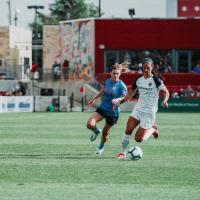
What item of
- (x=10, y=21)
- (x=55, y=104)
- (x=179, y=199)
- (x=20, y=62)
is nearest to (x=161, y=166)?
(x=179, y=199)

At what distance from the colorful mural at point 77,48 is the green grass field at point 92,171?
3547 centimetres

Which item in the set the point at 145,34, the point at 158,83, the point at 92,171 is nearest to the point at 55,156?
the point at 158,83

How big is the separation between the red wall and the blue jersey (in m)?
40.1

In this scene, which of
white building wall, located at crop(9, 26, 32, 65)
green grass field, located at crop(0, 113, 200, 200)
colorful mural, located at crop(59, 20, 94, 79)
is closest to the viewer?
green grass field, located at crop(0, 113, 200, 200)

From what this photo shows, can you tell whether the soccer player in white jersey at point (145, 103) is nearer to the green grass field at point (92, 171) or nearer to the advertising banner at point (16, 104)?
the green grass field at point (92, 171)

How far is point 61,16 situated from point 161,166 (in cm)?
11670

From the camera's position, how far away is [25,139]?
2103 cm

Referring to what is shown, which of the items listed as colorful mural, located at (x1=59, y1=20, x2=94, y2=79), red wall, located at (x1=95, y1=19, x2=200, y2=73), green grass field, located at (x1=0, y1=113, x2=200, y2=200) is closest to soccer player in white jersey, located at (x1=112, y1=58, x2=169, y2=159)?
green grass field, located at (x1=0, y1=113, x2=200, y2=200)

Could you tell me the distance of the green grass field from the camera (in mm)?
10656

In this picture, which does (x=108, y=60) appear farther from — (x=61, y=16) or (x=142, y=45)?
(x=61, y=16)

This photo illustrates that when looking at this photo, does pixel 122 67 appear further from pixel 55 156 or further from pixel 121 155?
pixel 55 156

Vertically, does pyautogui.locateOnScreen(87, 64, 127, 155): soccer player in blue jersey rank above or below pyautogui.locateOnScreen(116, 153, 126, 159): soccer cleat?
above

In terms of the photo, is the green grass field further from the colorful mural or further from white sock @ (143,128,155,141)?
the colorful mural

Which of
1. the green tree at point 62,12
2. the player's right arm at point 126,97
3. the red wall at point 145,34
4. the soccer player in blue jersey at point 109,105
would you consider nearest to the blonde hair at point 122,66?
the soccer player in blue jersey at point 109,105
